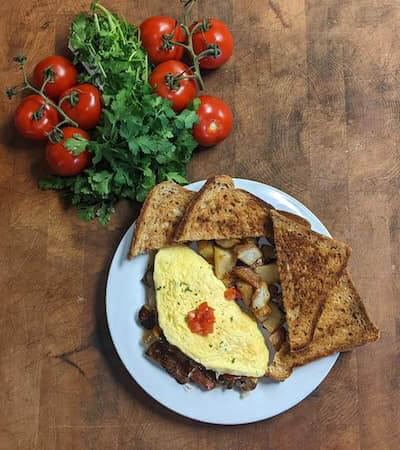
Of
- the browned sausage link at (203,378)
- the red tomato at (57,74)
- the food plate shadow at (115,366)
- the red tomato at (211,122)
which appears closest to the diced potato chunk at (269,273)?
the browned sausage link at (203,378)

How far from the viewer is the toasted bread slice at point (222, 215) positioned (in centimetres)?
278

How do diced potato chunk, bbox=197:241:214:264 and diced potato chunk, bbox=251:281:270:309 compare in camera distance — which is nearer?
diced potato chunk, bbox=251:281:270:309

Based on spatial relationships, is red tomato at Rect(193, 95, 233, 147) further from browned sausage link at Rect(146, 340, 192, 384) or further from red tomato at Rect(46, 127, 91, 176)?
browned sausage link at Rect(146, 340, 192, 384)

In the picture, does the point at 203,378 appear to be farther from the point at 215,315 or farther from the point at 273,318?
the point at 273,318

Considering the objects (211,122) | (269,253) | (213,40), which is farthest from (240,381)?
(213,40)

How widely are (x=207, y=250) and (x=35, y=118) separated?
111 centimetres

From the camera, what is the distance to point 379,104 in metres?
3.10

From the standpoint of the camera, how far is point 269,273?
111 inches

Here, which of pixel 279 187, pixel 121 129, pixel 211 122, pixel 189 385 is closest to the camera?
pixel 121 129

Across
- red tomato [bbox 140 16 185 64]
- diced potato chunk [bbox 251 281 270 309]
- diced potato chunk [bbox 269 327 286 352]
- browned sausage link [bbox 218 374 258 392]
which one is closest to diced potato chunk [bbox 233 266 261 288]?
diced potato chunk [bbox 251 281 270 309]

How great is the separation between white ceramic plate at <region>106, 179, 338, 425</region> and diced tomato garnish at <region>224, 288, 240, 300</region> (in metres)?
0.45

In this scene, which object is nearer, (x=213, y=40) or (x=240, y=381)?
(x=240, y=381)

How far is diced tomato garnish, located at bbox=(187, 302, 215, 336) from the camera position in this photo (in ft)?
8.98

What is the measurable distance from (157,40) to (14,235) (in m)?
1.31
